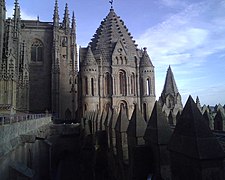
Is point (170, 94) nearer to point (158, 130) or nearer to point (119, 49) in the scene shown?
point (119, 49)

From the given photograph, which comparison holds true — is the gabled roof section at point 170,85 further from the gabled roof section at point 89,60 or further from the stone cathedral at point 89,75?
the gabled roof section at point 89,60

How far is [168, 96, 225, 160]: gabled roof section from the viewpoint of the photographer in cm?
480

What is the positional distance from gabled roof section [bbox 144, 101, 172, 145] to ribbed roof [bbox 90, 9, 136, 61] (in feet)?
88.1

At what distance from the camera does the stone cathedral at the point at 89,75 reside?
29986 millimetres

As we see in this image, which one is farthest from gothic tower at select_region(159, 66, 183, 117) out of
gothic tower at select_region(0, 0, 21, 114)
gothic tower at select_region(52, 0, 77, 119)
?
gothic tower at select_region(0, 0, 21, 114)

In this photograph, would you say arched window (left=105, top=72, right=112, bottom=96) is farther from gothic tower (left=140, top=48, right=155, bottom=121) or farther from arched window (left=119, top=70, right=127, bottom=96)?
gothic tower (left=140, top=48, right=155, bottom=121)

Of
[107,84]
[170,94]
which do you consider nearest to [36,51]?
[107,84]

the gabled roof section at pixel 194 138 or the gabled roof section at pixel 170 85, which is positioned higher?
the gabled roof section at pixel 170 85

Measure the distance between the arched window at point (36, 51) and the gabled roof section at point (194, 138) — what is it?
145 feet

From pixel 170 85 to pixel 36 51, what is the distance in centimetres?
2752

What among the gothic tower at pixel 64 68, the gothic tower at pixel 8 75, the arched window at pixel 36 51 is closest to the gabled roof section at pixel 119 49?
the gothic tower at pixel 64 68

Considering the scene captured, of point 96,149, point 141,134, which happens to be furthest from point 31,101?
point 141,134

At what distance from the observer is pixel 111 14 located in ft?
125

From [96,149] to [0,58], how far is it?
654 inches
